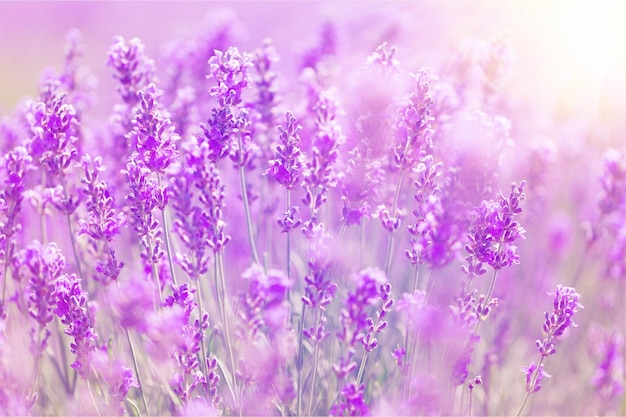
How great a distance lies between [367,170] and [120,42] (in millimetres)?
1097

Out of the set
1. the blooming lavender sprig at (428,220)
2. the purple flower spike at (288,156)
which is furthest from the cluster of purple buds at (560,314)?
the purple flower spike at (288,156)

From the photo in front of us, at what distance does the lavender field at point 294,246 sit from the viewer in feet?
6.60

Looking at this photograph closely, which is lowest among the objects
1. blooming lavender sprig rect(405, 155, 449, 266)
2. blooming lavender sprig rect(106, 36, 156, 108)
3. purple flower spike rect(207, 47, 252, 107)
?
blooming lavender sprig rect(405, 155, 449, 266)

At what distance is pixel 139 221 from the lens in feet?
6.77

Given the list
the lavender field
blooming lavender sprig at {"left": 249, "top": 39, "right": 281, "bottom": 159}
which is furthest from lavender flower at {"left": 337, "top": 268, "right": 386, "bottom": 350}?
blooming lavender sprig at {"left": 249, "top": 39, "right": 281, "bottom": 159}

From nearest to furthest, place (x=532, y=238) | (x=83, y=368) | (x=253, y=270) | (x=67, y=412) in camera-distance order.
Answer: (x=253, y=270)
(x=83, y=368)
(x=67, y=412)
(x=532, y=238)

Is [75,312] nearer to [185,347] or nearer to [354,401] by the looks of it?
[185,347]

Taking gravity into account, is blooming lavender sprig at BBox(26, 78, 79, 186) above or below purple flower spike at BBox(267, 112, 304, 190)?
above

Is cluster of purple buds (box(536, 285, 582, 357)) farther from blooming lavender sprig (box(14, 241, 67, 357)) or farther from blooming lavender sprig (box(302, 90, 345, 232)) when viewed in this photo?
blooming lavender sprig (box(14, 241, 67, 357))

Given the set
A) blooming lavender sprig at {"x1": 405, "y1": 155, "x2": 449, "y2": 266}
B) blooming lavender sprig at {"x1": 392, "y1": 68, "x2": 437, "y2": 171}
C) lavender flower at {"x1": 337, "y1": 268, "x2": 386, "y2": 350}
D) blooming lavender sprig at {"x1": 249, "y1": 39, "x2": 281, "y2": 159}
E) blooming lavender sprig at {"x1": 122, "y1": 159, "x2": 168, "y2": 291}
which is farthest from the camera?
blooming lavender sprig at {"x1": 249, "y1": 39, "x2": 281, "y2": 159}

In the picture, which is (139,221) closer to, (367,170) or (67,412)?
(367,170)

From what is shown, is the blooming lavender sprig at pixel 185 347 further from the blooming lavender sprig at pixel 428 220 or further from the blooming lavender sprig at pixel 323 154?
the blooming lavender sprig at pixel 428 220

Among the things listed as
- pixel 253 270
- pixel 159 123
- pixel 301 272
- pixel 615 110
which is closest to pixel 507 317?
pixel 301 272

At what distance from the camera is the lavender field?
6.60 feet
